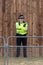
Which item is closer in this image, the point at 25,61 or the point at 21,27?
the point at 25,61

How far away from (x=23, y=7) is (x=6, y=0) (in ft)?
2.54

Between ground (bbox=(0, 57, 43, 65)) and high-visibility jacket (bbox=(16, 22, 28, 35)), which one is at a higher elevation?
high-visibility jacket (bbox=(16, 22, 28, 35))

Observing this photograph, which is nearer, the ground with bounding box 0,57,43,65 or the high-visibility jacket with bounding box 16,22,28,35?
the ground with bounding box 0,57,43,65

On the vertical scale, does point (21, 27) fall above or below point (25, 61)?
above

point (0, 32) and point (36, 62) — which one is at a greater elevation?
point (0, 32)

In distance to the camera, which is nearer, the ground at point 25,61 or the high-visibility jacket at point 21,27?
the ground at point 25,61

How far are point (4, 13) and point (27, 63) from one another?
297 centimetres

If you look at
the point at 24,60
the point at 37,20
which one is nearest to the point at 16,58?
the point at 24,60

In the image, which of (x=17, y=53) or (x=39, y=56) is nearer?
(x=17, y=53)

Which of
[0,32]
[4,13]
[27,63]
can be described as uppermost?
[4,13]

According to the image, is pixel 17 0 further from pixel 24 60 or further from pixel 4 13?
pixel 24 60

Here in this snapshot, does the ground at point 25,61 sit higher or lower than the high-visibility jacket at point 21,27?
lower

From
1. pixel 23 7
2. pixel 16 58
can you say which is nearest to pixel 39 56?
pixel 16 58

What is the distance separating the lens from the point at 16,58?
467 inches
